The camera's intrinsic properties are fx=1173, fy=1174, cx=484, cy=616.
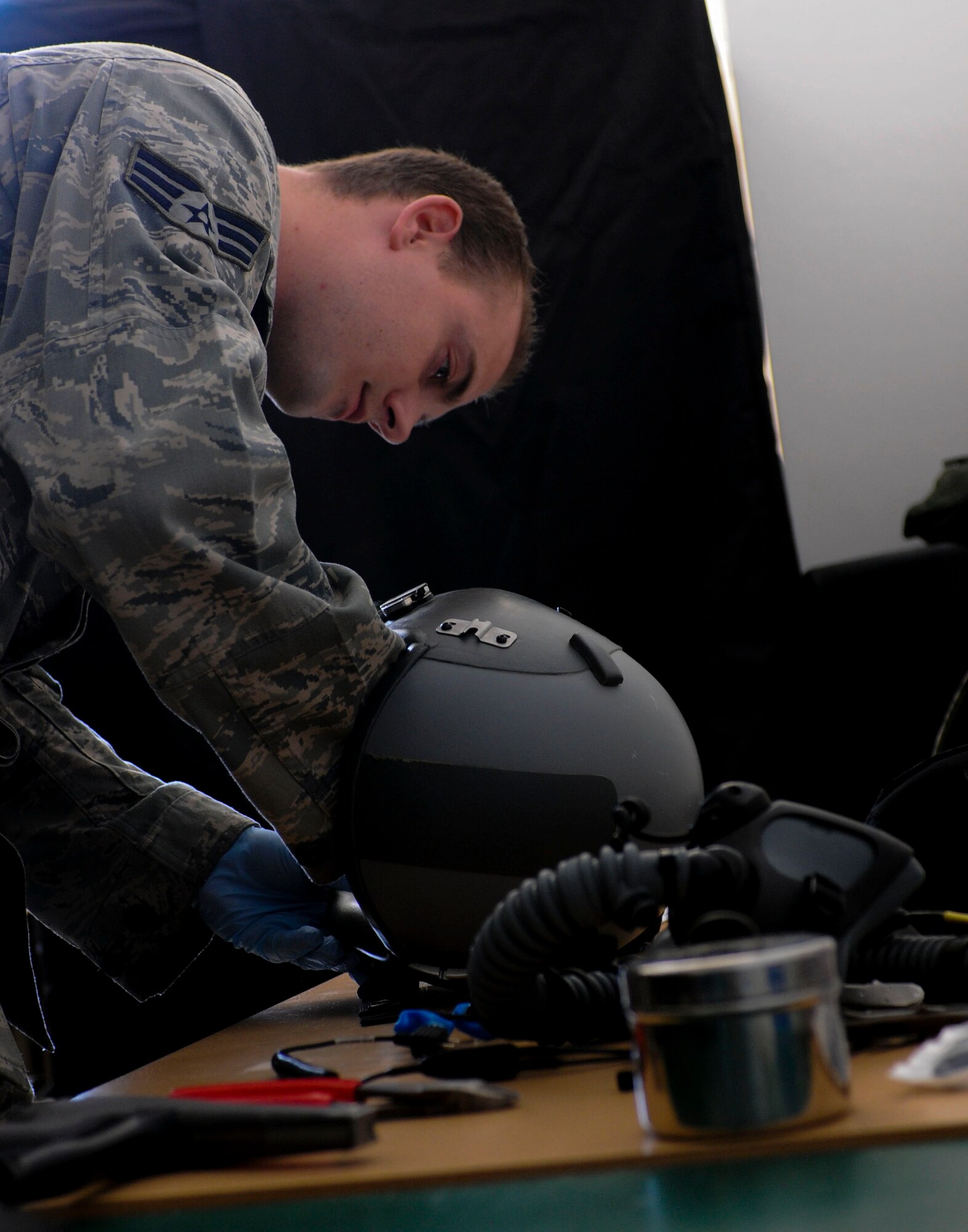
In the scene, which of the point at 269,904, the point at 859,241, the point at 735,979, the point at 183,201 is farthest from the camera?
the point at 859,241

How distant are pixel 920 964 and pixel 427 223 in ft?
3.10

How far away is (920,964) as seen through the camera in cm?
69

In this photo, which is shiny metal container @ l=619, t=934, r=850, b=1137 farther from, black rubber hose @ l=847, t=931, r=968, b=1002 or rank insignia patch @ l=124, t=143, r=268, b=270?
rank insignia patch @ l=124, t=143, r=268, b=270

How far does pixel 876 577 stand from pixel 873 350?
27.7 inches

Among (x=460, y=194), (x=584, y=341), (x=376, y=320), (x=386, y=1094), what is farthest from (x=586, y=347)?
(x=386, y=1094)

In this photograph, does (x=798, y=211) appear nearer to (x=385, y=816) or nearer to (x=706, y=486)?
(x=706, y=486)

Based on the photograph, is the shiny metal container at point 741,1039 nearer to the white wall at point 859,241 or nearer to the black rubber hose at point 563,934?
the black rubber hose at point 563,934

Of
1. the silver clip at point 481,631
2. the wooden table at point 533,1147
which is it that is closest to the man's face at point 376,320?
the silver clip at point 481,631

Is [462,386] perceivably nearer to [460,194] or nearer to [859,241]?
[460,194]

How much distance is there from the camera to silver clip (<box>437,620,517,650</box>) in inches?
39.9

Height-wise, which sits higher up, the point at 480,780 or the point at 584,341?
the point at 584,341

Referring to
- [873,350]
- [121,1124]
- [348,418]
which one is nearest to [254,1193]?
[121,1124]

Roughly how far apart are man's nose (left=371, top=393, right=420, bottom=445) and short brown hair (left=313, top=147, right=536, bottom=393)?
6.1 inches

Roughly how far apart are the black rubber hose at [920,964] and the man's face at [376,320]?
2.74ft
